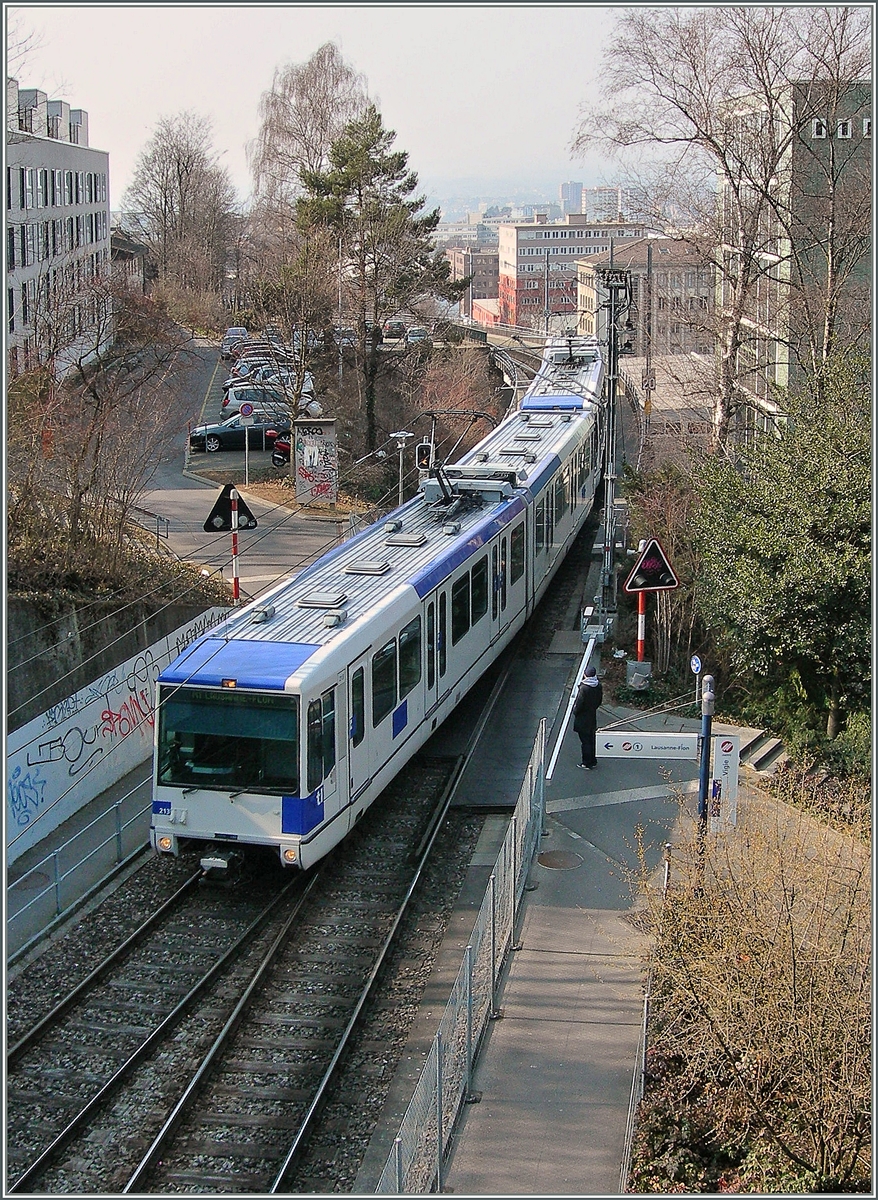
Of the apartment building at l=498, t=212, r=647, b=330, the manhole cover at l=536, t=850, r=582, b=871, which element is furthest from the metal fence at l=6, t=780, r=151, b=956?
the apartment building at l=498, t=212, r=647, b=330

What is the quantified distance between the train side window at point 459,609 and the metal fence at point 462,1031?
3251 mm

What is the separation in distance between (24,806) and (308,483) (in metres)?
19.2

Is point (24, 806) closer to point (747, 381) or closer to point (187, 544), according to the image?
point (187, 544)

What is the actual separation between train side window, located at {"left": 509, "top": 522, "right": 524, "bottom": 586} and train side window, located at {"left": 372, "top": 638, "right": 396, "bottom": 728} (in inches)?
247

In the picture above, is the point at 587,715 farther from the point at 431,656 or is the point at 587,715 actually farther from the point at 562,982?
the point at 562,982

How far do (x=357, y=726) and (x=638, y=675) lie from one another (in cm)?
705

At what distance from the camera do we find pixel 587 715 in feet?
59.9

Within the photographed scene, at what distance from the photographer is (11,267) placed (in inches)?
1572

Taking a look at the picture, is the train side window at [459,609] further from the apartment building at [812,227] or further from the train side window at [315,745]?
the apartment building at [812,227]

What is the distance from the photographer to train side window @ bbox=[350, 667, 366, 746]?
1475cm

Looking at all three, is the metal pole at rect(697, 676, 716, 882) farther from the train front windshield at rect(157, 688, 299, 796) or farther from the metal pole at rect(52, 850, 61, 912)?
the metal pole at rect(52, 850, 61, 912)

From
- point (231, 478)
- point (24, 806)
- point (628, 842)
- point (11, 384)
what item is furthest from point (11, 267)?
point (628, 842)

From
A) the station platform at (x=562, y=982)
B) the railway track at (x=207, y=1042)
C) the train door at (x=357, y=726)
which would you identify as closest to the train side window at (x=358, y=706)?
the train door at (x=357, y=726)

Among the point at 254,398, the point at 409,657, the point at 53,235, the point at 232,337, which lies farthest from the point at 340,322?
the point at 409,657
